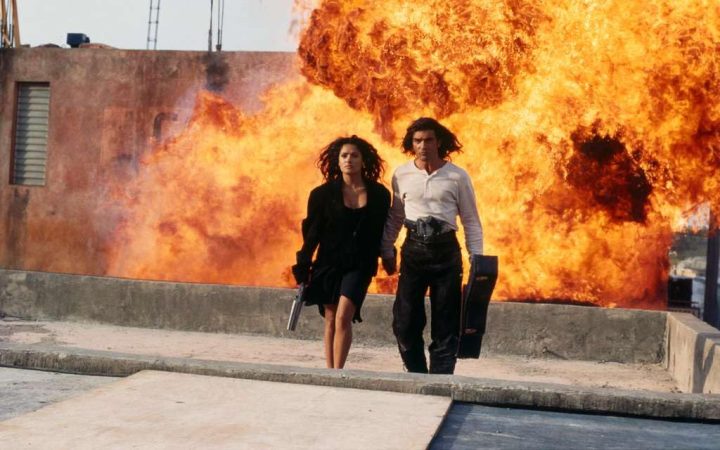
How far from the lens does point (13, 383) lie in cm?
505

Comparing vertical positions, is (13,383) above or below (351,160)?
below

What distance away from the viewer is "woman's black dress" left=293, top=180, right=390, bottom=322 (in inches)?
263

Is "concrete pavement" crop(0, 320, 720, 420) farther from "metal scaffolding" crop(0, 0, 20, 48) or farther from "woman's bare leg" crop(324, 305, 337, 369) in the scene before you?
"metal scaffolding" crop(0, 0, 20, 48)

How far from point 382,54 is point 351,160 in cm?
627

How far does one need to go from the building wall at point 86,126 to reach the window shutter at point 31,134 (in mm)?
130

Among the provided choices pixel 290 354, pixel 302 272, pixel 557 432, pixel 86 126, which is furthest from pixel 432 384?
pixel 86 126

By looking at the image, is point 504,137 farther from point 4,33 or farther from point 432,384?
point 4,33

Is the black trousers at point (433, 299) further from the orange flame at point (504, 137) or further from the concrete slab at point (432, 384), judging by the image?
the orange flame at point (504, 137)

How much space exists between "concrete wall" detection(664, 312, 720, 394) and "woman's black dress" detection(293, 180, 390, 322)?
2.44 metres

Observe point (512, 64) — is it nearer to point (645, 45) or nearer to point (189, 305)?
point (645, 45)

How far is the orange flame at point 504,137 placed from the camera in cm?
1159

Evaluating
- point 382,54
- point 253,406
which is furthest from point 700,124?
point 253,406

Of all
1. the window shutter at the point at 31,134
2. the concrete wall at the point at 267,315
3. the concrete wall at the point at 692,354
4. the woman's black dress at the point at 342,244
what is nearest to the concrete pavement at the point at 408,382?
the woman's black dress at the point at 342,244

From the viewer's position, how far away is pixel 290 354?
961 centimetres
